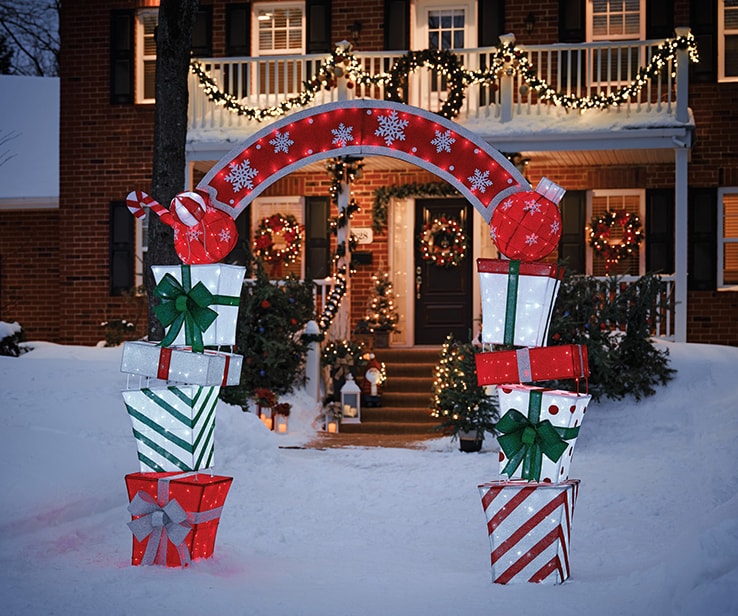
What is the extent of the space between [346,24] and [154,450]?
35.6 ft

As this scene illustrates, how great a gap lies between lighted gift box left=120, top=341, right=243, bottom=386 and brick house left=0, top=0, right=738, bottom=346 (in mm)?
7944

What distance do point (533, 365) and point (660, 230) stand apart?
9.71 meters

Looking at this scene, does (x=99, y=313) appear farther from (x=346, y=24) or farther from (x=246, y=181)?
(x=246, y=181)

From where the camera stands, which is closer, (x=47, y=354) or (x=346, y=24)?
(x=47, y=354)

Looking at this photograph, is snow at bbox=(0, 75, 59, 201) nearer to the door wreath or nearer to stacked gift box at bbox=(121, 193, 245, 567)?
the door wreath

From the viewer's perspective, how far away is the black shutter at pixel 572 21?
1522 cm

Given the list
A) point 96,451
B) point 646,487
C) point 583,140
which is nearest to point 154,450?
point 96,451

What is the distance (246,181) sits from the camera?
7.95 meters

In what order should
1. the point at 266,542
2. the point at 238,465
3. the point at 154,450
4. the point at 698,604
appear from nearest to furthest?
the point at 698,604
the point at 154,450
the point at 266,542
the point at 238,465

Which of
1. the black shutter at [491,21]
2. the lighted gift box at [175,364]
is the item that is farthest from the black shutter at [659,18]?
the lighted gift box at [175,364]

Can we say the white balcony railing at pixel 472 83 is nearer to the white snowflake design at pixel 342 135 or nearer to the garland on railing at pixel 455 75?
the garland on railing at pixel 455 75

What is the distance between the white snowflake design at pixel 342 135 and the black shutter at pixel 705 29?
8.56 meters

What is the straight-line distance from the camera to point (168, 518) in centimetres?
607

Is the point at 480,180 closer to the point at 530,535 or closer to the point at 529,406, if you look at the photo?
the point at 529,406
